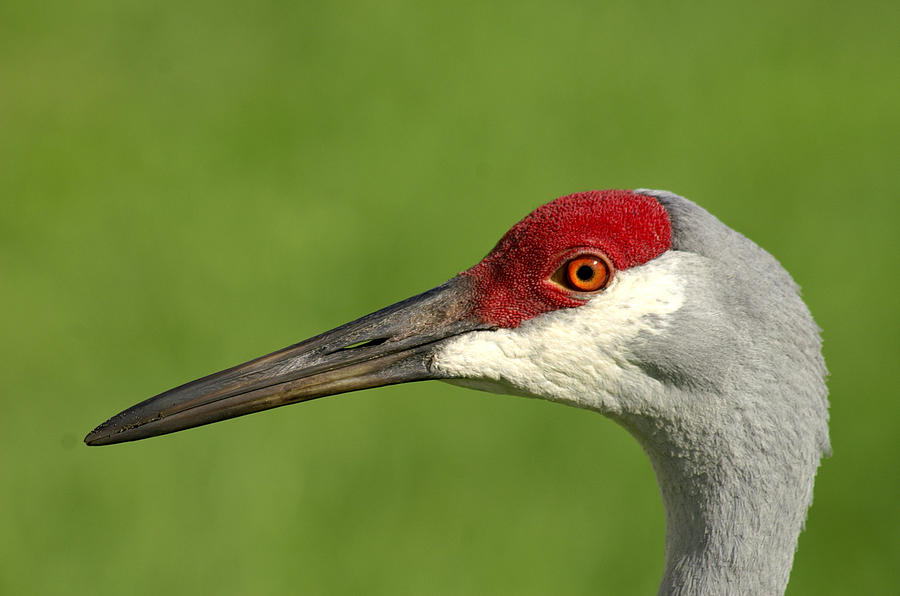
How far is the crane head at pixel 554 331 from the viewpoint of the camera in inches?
117

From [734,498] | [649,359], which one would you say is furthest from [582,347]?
[734,498]

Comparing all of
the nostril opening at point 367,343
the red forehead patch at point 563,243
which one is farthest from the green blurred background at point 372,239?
the red forehead patch at point 563,243

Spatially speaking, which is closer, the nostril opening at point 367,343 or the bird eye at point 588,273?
the bird eye at point 588,273

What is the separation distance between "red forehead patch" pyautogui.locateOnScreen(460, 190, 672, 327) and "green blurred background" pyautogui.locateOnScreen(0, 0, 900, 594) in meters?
3.98

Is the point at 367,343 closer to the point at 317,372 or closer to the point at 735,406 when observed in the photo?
the point at 317,372

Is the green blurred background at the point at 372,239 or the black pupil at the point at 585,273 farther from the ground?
the green blurred background at the point at 372,239

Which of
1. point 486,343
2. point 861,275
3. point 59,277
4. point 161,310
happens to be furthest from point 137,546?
point 861,275

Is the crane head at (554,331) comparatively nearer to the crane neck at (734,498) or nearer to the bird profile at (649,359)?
the bird profile at (649,359)

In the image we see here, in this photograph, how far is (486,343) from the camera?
3092 millimetres

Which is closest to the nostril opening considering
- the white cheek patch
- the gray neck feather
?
the white cheek patch

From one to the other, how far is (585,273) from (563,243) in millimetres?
117

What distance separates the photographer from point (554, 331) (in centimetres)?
302

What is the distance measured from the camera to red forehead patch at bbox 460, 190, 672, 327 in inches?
118

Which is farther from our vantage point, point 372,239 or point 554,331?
point 372,239
